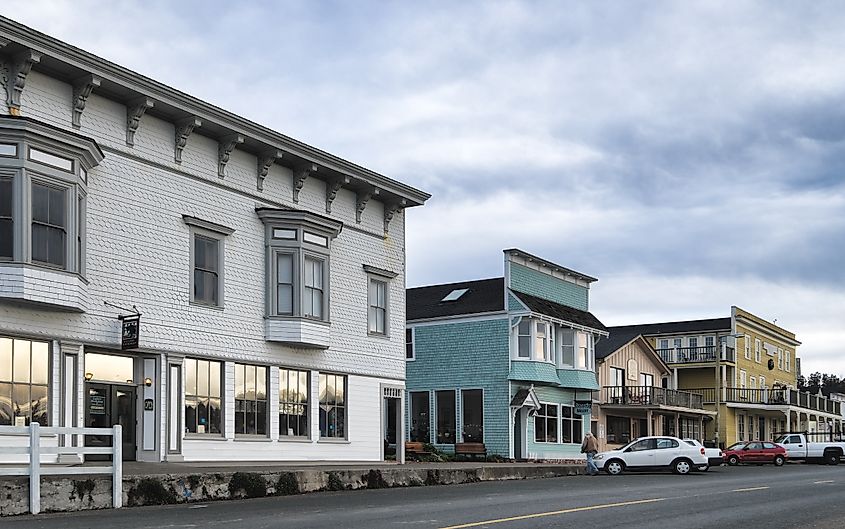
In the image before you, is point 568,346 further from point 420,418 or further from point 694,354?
point 694,354

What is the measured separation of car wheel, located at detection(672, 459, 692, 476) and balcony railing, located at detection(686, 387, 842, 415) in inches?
1329

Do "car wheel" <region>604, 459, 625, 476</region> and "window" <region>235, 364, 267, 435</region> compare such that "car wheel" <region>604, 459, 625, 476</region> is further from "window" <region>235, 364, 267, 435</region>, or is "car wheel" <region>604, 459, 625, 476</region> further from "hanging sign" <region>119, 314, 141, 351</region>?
"hanging sign" <region>119, 314, 141, 351</region>

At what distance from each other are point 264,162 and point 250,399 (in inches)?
235

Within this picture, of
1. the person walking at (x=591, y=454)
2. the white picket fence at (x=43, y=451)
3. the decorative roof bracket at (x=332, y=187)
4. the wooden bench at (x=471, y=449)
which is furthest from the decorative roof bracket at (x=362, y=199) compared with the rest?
the wooden bench at (x=471, y=449)

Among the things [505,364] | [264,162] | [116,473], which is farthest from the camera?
[505,364]

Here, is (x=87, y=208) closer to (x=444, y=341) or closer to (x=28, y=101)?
(x=28, y=101)

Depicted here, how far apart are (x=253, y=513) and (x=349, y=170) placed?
15.3 metres

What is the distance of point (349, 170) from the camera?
1213 inches

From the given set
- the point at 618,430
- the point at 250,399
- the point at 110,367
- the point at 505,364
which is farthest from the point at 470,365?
the point at 110,367

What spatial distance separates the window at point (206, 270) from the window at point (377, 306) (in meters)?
6.42

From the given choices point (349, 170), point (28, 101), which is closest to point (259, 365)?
point (349, 170)

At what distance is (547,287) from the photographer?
49.4 m

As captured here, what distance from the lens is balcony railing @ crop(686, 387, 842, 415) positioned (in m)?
71.6

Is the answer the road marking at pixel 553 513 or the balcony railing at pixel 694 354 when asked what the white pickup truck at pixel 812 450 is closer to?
the balcony railing at pixel 694 354
